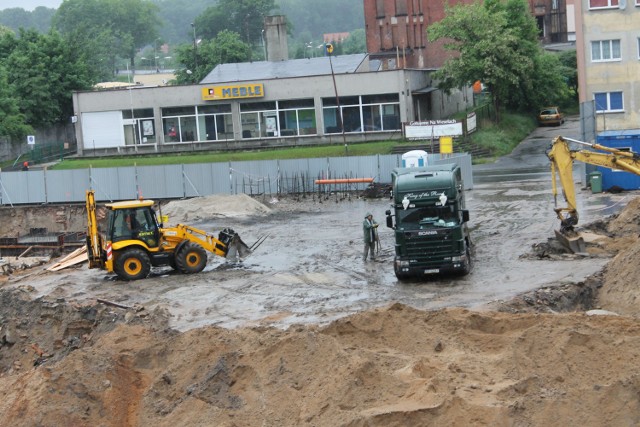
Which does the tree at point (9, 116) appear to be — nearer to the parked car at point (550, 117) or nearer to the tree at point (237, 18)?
the parked car at point (550, 117)

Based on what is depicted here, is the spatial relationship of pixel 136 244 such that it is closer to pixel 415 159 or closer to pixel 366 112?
pixel 415 159

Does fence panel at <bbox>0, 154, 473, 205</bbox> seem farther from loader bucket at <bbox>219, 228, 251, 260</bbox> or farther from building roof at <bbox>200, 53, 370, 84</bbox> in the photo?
loader bucket at <bbox>219, 228, 251, 260</bbox>

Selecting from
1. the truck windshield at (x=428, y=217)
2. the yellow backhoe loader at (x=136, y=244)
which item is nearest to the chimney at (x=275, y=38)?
the yellow backhoe loader at (x=136, y=244)

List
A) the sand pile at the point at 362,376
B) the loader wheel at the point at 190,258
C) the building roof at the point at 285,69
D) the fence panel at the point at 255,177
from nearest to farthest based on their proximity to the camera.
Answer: the sand pile at the point at 362,376, the loader wheel at the point at 190,258, the fence panel at the point at 255,177, the building roof at the point at 285,69

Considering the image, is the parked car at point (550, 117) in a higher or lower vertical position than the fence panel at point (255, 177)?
higher

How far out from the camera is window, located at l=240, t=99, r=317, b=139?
6212cm

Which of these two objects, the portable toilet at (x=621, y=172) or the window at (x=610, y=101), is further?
the window at (x=610, y=101)

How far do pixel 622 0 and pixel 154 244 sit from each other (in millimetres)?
32419

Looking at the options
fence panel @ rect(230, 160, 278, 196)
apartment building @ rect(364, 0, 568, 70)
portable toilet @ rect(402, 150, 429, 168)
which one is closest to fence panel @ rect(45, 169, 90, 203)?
fence panel @ rect(230, 160, 278, 196)

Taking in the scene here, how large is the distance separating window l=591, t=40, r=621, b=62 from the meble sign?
20.3m

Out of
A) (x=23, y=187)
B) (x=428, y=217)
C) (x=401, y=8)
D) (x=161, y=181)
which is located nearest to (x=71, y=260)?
(x=428, y=217)

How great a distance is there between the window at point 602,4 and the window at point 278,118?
1789 centimetres

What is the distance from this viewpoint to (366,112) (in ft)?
199

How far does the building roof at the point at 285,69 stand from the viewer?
6550 cm
